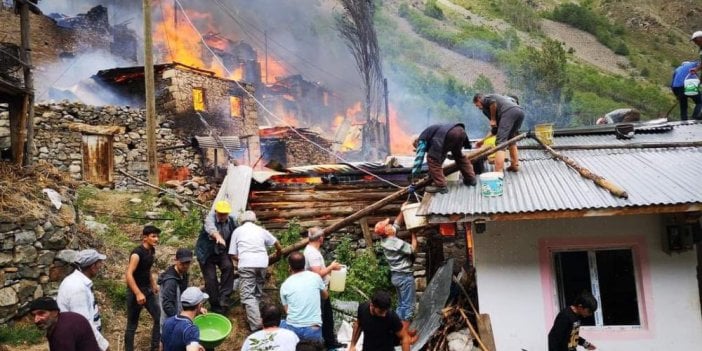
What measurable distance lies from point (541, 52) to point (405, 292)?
40326 millimetres

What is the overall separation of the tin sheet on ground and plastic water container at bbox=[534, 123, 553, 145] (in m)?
3.50

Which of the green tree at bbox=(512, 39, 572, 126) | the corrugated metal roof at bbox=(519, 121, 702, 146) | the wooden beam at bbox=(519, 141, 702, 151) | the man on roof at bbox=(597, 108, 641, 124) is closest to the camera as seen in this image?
the wooden beam at bbox=(519, 141, 702, 151)

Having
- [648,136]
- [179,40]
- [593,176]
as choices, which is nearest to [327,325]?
[593,176]

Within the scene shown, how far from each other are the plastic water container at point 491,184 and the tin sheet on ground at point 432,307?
4.58 feet

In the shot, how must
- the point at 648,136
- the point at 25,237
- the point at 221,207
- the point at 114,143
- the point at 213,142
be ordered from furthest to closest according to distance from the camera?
1. the point at 213,142
2. the point at 114,143
3. the point at 648,136
4. the point at 25,237
5. the point at 221,207

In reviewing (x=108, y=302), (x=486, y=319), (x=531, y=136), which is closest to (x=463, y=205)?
(x=486, y=319)

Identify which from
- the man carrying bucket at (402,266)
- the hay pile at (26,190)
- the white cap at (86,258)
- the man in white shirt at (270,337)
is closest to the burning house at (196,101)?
the hay pile at (26,190)

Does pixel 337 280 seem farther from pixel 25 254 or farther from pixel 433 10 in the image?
pixel 433 10

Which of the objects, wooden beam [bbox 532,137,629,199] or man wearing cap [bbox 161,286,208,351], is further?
wooden beam [bbox 532,137,629,199]

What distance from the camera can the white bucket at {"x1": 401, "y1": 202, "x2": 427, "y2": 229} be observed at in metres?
7.84

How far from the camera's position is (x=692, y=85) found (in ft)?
38.8

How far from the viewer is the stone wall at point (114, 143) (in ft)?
56.6

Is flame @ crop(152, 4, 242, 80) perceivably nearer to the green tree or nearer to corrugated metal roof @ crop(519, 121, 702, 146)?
the green tree

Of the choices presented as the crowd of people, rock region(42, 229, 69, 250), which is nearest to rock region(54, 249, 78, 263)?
rock region(42, 229, 69, 250)
